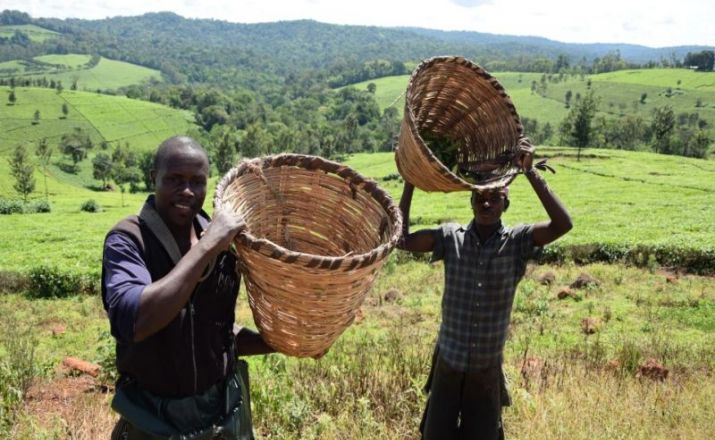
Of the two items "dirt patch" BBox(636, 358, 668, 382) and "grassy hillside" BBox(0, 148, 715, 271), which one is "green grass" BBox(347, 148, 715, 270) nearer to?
"grassy hillside" BBox(0, 148, 715, 271)

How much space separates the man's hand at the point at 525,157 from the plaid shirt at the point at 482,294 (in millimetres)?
475

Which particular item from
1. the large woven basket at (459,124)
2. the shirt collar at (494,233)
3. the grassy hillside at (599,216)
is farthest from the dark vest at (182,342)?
the grassy hillside at (599,216)

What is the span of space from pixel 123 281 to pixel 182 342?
40 centimetres

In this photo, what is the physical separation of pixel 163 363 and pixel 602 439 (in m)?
3.13

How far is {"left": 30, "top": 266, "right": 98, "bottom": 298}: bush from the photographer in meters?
14.7

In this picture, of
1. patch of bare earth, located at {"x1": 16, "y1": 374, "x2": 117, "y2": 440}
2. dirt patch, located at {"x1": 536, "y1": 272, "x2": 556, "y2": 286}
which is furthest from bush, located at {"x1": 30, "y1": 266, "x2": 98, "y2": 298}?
dirt patch, located at {"x1": 536, "y1": 272, "x2": 556, "y2": 286}

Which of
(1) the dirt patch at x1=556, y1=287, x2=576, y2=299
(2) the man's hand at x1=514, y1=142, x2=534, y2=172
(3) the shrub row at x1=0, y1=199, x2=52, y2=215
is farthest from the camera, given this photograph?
(3) the shrub row at x1=0, y1=199, x2=52, y2=215

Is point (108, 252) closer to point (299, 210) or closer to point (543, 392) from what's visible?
point (299, 210)

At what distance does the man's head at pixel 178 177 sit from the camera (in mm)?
1998

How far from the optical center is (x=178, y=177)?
202 centimetres

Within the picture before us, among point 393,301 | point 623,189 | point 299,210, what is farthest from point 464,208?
point 299,210

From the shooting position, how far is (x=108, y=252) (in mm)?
1851

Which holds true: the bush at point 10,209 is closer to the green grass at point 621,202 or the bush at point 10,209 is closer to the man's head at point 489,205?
the green grass at point 621,202

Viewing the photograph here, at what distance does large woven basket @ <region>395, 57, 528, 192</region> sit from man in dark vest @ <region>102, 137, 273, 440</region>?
3.60 feet
